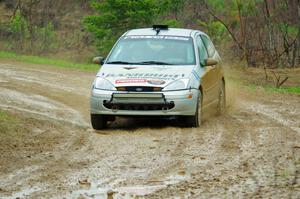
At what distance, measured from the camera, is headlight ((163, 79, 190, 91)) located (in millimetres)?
12332

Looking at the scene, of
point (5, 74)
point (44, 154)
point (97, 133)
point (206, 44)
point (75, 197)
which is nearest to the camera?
point (75, 197)

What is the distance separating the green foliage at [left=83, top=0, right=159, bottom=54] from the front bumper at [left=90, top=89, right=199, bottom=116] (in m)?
18.6

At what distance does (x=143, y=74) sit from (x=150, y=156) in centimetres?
306

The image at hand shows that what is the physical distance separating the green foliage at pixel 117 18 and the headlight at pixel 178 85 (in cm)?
1847

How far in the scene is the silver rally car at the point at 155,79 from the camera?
1228 cm

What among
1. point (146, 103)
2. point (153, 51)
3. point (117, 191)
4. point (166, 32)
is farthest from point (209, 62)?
point (117, 191)

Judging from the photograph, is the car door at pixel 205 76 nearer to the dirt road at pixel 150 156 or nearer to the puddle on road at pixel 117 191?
the dirt road at pixel 150 156

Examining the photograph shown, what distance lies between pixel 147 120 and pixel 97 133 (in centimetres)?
189

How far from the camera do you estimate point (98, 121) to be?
12555 mm

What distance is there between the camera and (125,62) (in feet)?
43.9

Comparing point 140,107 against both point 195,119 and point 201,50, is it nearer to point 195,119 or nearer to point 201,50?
point 195,119

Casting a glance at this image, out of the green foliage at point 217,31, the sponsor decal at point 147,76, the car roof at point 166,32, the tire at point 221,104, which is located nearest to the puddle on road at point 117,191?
the sponsor decal at point 147,76

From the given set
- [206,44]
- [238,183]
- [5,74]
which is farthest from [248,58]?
[238,183]

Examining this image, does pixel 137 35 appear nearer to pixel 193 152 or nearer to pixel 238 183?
pixel 193 152
